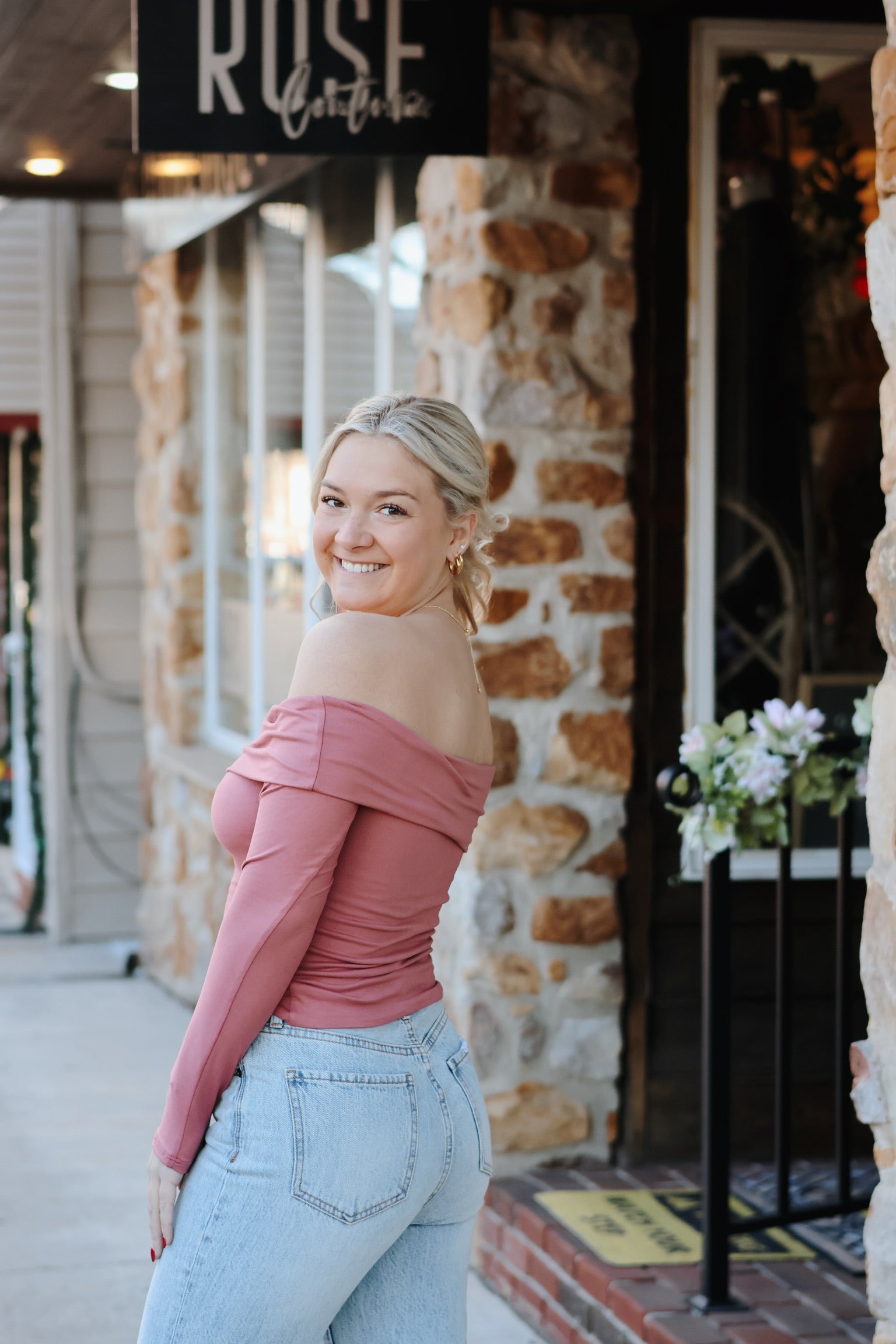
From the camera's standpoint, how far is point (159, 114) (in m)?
2.88

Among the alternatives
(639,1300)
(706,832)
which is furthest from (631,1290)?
(706,832)

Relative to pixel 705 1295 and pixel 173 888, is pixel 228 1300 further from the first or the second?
pixel 173 888

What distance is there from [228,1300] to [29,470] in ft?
22.0

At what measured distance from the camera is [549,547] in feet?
11.4

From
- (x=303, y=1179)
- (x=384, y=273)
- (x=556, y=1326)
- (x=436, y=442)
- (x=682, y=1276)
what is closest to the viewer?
(x=303, y=1179)

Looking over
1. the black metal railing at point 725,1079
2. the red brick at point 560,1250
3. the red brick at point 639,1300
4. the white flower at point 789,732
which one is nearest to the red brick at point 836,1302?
the black metal railing at point 725,1079

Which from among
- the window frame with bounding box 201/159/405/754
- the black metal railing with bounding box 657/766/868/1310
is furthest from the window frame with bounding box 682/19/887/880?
the window frame with bounding box 201/159/405/754

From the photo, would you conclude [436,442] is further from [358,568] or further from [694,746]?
[694,746]

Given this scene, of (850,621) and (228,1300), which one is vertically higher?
(850,621)

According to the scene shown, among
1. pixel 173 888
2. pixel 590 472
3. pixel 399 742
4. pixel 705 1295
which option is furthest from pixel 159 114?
pixel 173 888

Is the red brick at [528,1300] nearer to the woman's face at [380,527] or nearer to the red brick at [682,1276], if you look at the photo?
the red brick at [682,1276]

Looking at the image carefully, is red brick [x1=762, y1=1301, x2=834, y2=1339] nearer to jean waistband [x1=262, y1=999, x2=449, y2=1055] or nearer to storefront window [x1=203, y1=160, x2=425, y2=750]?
jean waistband [x1=262, y1=999, x2=449, y2=1055]

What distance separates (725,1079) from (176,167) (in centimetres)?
357

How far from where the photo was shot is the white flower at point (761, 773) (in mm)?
2842
